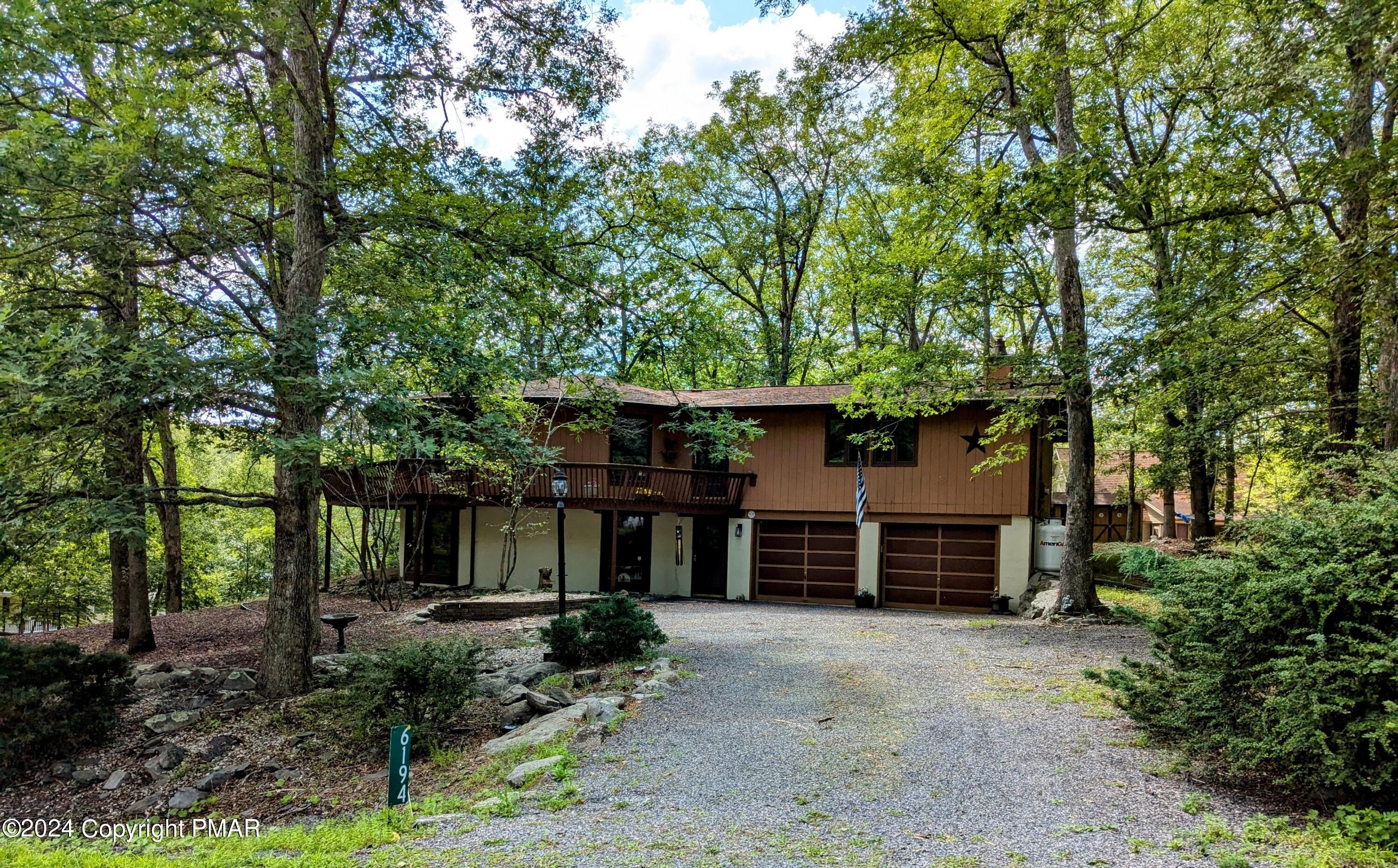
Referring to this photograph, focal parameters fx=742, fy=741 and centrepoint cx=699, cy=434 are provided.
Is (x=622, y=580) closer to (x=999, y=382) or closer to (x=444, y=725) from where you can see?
(x=999, y=382)

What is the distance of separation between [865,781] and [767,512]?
13.0 m

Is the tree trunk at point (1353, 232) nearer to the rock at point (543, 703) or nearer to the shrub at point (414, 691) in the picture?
the rock at point (543, 703)

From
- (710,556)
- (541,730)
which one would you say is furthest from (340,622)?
(710,556)

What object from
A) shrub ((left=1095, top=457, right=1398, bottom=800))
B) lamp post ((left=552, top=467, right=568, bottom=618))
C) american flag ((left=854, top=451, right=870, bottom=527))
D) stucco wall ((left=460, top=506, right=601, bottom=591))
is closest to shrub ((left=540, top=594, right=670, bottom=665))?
lamp post ((left=552, top=467, right=568, bottom=618))

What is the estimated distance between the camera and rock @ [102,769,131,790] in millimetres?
6125

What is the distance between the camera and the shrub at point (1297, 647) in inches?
148

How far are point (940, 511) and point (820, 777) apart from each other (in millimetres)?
12433

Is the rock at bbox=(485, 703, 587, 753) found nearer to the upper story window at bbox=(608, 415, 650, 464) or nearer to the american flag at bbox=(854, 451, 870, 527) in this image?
the american flag at bbox=(854, 451, 870, 527)

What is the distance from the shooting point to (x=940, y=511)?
16.3 m

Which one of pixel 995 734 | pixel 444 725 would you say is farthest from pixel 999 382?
pixel 444 725

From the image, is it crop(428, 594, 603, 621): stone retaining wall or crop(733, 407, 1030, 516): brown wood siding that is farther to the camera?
crop(733, 407, 1030, 516): brown wood siding

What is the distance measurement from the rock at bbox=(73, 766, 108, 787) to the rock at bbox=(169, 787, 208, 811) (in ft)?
3.08

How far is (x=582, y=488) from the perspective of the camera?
16.1 metres

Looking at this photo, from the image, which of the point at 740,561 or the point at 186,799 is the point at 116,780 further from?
the point at 740,561
